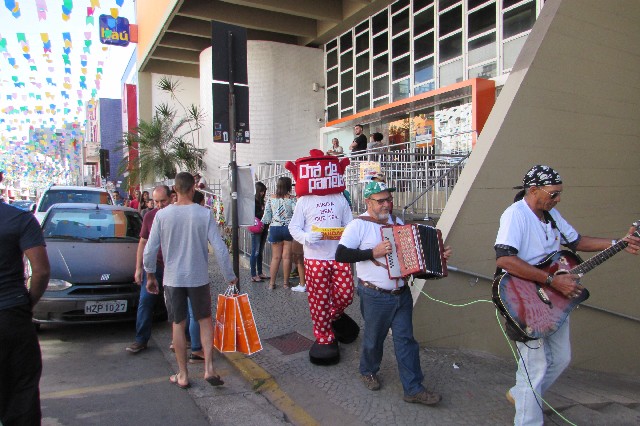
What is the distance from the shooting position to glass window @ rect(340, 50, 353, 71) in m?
16.8

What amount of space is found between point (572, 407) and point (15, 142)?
55.6 m

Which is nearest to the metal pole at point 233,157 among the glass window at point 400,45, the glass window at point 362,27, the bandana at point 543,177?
the bandana at point 543,177

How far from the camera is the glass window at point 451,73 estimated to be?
12.5 metres

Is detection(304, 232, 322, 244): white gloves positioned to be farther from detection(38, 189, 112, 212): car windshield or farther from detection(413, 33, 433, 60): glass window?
detection(413, 33, 433, 60): glass window

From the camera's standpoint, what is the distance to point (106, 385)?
4.36 m

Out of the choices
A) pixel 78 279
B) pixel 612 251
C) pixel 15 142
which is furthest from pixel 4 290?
pixel 15 142

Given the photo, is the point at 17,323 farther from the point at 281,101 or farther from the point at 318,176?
the point at 281,101

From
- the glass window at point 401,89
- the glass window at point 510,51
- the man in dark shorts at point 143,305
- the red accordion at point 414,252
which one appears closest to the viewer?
the red accordion at point 414,252

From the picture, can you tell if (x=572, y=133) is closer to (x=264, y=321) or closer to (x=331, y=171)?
(x=331, y=171)

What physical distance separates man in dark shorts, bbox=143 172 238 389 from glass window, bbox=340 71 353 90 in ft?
44.6

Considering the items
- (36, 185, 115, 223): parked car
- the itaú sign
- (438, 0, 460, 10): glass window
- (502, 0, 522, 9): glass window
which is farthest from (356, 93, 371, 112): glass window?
the itaú sign

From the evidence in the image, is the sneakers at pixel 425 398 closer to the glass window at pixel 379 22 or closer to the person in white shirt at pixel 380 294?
the person in white shirt at pixel 380 294

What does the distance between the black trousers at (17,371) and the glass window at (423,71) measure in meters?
12.5

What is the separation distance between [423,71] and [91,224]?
33.6 feet
